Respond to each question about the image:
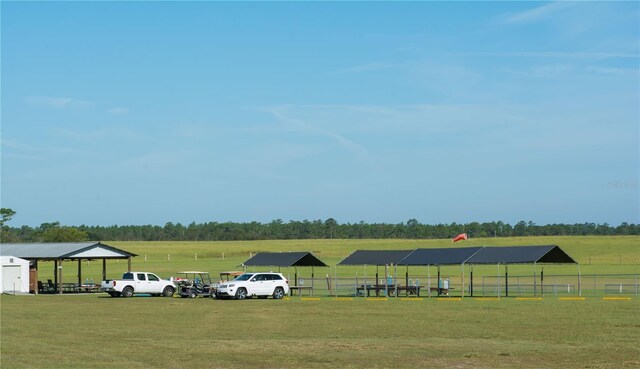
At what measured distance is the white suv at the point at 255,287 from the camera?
5366cm

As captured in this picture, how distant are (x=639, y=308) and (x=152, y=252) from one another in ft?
394

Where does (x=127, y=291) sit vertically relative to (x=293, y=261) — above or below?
below

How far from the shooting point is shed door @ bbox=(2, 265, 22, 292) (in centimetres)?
6227

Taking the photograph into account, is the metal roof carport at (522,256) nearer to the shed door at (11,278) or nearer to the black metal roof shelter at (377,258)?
the black metal roof shelter at (377,258)

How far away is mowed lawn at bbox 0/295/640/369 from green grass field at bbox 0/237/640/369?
0.13 feet

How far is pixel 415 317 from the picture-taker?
120 feet

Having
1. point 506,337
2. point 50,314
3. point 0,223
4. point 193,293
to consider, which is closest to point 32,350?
point 506,337

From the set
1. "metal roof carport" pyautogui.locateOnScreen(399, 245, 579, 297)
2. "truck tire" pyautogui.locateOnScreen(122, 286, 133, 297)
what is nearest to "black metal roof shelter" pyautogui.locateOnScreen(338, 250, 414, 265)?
"metal roof carport" pyautogui.locateOnScreen(399, 245, 579, 297)

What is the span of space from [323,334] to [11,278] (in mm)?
38872

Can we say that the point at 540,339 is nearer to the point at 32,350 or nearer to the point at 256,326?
the point at 256,326

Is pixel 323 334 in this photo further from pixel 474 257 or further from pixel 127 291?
pixel 127 291

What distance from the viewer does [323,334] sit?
29.2m

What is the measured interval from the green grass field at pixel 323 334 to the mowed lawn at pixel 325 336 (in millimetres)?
39

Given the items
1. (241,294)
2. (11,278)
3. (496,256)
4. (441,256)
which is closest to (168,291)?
(241,294)
